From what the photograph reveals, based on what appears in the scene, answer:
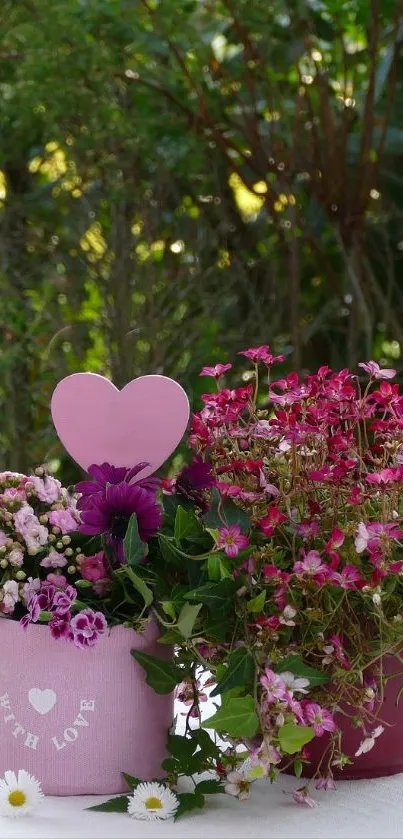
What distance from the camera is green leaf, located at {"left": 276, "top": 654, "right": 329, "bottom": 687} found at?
575mm

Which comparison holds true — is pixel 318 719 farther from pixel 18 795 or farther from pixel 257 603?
pixel 18 795

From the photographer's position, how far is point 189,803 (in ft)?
1.94

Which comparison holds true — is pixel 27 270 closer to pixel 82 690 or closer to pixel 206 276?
pixel 206 276

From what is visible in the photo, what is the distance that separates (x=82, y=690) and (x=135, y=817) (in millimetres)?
84

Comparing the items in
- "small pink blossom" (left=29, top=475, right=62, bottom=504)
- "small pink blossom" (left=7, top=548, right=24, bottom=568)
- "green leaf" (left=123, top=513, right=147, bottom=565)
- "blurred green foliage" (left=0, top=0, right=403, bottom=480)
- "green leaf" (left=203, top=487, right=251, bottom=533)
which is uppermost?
"green leaf" (left=203, top=487, right=251, bottom=533)

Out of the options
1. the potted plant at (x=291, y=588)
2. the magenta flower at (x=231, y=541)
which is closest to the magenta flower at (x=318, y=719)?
the potted plant at (x=291, y=588)

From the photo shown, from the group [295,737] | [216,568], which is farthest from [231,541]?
[295,737]

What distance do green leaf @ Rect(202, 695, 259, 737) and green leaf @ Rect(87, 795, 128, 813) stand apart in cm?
9

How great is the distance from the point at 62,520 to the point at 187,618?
4.9 inches

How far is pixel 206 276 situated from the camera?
2.29m

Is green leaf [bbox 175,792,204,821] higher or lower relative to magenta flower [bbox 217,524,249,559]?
lower

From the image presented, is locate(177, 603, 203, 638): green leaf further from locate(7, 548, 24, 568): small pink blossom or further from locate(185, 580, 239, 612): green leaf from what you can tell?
locate(7, 548, 24, 568): small pink blossom

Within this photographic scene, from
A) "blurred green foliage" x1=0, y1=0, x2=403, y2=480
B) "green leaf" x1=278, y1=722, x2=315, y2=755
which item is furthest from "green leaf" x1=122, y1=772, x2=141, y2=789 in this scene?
"blurred green foliage" x1=0, y1=0, x2=403, y2=480

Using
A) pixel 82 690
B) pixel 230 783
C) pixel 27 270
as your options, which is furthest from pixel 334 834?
pixel 27 270
